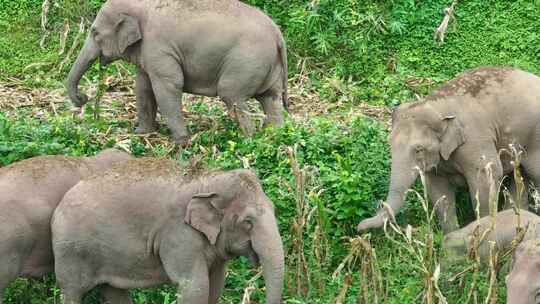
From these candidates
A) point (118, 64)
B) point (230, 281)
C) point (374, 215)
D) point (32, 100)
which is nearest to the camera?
point (230, 281)

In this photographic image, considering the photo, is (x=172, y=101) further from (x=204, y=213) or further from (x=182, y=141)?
(x=204, y=213)

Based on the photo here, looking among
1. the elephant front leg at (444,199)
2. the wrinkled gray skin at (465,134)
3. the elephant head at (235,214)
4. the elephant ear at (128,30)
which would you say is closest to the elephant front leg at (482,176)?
the wrinkled gray skin at (465,134)

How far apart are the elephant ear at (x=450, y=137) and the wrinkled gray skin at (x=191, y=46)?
169 cm

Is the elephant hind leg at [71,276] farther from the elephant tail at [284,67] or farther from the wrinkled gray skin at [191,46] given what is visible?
the elephant tail at [284,67]

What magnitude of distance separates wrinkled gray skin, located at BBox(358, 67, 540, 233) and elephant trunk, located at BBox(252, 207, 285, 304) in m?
1.81

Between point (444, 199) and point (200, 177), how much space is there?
7.89 ft

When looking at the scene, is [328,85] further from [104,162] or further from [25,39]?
[104,162]

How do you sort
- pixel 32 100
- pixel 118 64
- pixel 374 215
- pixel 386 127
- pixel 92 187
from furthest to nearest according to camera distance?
pixel 118 64
pixel 32 100
pixel 386 127
pixel 374 215
pixel 92 187

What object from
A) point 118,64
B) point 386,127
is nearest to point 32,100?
point 118,64

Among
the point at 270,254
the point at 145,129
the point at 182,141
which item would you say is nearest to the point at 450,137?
the point at 182,141

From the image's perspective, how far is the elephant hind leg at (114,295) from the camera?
9203 mm

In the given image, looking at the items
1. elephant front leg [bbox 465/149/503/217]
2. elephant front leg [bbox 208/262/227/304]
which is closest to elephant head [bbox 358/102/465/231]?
elephant front leg [bbox 465/149/503/217]

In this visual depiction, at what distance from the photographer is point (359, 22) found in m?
13.5

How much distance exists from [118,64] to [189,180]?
470cm
